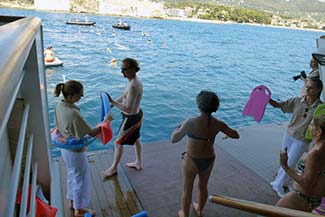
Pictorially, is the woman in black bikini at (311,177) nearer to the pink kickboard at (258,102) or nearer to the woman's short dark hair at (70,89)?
the pink kickboard at (258,102)

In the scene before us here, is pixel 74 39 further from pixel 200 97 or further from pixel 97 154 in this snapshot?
pixel 200 97

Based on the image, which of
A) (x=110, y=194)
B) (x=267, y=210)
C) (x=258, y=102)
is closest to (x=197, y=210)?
(x=110, y=194)

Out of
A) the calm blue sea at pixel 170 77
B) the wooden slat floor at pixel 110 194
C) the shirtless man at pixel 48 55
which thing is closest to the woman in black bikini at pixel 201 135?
the wooden slat floor at pixel 110 194

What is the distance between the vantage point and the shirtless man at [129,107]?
2.34 metres

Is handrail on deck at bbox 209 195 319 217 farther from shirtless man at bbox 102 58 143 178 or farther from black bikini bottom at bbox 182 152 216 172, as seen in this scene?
shirtless man at bbox 102 58 143 178

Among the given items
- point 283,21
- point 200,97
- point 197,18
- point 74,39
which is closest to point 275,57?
point 74,39

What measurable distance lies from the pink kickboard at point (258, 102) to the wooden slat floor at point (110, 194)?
136cm

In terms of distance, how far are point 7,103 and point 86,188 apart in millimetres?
1903

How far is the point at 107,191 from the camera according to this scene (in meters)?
2.57

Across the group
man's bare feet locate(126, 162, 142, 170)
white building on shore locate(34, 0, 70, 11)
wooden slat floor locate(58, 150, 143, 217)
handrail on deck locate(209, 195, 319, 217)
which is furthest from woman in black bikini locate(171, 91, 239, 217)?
white building on shore locate(34, 0, 70, 11)

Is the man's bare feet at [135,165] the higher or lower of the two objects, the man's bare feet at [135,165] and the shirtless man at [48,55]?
the higher

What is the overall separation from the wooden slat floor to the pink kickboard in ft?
4.46

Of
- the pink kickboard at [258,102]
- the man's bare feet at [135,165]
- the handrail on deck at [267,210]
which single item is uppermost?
the handrail on deck at [267,210]

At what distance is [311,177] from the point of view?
1524mm
